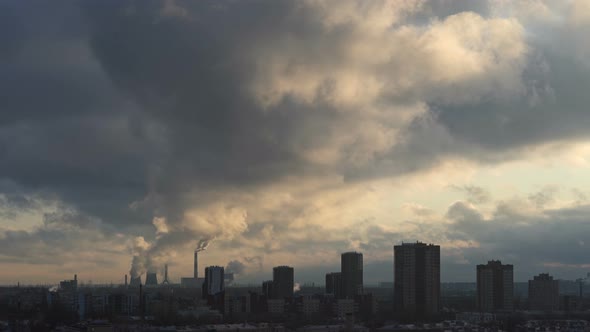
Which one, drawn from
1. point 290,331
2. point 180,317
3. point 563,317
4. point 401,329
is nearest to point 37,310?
point 180,317

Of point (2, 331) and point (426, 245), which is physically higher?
point (426, 245)

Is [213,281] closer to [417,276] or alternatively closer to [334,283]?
[334,283]

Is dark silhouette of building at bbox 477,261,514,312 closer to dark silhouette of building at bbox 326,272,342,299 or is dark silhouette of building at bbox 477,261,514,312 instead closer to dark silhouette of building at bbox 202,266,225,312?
dark silhouette of building at bbox 326,272,342,299

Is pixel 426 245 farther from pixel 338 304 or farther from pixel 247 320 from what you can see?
pixel 247 320

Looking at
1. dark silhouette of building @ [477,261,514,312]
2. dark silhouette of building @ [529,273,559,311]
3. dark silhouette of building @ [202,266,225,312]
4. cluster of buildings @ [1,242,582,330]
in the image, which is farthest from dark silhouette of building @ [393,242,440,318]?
dark silhouette of building @ [202,266,225,312]

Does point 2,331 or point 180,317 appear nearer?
point 2,331

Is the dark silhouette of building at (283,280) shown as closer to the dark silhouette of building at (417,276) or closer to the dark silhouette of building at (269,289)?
the dark silhouette of building at (269,289)

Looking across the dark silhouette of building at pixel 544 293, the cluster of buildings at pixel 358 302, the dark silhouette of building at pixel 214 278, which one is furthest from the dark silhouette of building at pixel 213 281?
the dark silhouette of building at pixel 544 293

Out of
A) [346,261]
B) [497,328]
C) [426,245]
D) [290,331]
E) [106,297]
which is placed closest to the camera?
[290,331]
